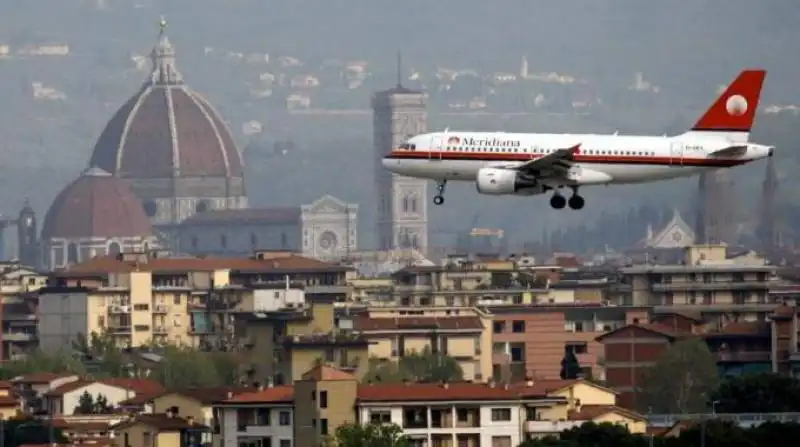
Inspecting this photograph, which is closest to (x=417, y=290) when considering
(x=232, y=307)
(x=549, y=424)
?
(x=232, y=307)

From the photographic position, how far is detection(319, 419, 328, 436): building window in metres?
88.6

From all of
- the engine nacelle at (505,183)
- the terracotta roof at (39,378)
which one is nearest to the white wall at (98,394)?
the terracotta roof at (39,378)

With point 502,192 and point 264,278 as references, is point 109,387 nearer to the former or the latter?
point 502,192

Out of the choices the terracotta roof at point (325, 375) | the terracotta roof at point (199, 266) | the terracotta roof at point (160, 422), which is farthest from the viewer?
the terracotta roof at point (199, 266)

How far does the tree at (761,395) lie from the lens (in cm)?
10012

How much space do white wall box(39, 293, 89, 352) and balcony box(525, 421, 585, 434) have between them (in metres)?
68.8

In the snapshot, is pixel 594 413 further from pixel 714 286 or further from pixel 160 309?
pixel 160 309

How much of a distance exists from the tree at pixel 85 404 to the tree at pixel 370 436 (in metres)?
21.4

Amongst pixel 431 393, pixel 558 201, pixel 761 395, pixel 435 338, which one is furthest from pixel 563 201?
pixel 435 338

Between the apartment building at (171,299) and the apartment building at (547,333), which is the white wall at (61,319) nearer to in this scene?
the apartment building at (171,299)

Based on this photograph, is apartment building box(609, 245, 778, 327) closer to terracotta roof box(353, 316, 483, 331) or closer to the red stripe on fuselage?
terracotta roof box(353, 316, 483, 331)

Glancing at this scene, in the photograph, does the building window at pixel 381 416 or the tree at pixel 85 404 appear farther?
the tree at pixel 85 404

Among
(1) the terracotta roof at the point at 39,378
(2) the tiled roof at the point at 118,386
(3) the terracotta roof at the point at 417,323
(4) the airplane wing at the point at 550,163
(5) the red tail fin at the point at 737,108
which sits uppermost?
(5) the red tail fin at the point at 737,108

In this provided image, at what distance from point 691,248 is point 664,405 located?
52394 mm
